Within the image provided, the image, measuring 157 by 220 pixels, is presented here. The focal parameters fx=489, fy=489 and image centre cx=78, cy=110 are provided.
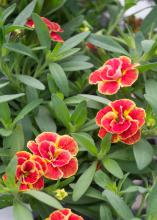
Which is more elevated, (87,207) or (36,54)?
(36,54)

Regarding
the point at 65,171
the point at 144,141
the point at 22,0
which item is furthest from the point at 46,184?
the point at 22,0

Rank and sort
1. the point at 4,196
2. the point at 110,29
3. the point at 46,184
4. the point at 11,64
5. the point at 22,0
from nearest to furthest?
the point at 4,196
the point at 46,184
the point at 11,64
the point at 22,0
the point at 110,29

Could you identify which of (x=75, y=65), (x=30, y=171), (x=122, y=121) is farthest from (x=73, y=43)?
(x=30, y=171)

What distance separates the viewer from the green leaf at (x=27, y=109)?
3.44 ft

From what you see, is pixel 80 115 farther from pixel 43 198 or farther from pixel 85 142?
pixel 43 198

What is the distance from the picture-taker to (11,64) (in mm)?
1210

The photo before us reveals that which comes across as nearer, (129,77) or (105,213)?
(105,213)

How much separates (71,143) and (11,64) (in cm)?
31

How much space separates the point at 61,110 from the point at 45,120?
0.21ft

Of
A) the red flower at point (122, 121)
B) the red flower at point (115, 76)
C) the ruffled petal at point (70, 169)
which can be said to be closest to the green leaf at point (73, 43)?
the red flower at point (115, 76)

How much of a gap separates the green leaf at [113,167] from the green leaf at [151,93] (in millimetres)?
141

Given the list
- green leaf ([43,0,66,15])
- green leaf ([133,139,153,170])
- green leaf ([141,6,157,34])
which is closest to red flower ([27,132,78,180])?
green leaf ([133,139,153,170])

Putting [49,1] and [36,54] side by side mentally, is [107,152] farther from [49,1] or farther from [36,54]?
[49,1]

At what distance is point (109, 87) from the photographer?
3.59 ft
